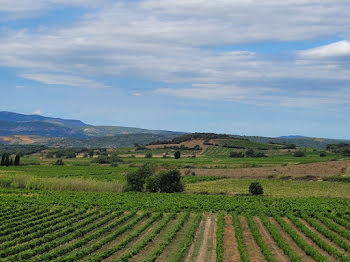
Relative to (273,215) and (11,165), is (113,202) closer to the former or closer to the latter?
(273,215)

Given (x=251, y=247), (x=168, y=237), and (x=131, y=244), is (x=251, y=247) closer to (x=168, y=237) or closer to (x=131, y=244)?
(x=168, y=237)

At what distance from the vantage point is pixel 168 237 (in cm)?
3262

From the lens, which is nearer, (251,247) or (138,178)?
(251,247)

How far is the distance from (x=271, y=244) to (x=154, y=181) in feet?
133

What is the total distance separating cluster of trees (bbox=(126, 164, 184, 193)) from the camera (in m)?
70.9

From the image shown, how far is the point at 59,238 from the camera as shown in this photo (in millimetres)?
32906

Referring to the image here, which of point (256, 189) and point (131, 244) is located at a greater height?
point (256, 189)

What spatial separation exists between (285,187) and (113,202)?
118ft

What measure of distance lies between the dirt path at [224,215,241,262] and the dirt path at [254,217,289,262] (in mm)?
2236

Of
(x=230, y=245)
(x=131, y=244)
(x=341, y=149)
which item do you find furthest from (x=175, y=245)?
(x=341, y=149)

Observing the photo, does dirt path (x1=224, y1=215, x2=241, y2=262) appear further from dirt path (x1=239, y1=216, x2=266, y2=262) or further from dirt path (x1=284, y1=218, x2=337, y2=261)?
dirt path (x1=284, y1=218, x2=337, y2=261)

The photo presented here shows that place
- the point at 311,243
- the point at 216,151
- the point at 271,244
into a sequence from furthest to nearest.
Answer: the point at 216,151, the point at 311,243, the point at 271,244

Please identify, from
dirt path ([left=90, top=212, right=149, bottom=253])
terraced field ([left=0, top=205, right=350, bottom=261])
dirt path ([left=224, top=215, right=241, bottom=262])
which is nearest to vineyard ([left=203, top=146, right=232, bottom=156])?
terraced field ([left=0, top=205, right=350, bottom=261])

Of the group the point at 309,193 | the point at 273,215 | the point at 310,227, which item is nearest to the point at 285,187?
the point at 309,193
